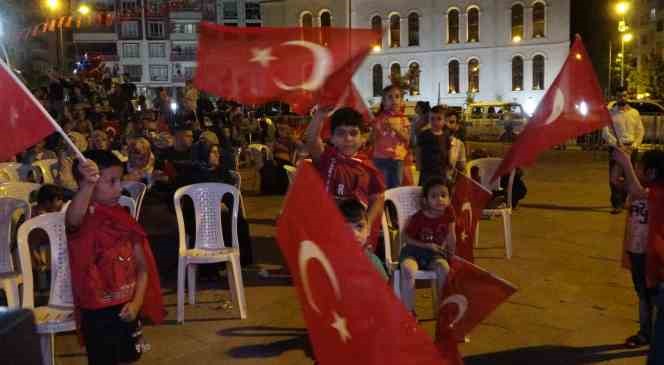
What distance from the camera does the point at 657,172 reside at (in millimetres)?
4520

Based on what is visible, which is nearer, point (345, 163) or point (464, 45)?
point (345, 163)

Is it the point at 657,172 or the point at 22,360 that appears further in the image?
the point at 657,172

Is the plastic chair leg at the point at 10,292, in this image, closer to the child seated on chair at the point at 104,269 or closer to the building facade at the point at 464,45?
the child seated on chair at the point at 104,269

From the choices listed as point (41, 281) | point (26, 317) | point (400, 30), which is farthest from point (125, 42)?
point (26, 317)

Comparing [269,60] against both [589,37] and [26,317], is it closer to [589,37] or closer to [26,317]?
Result: [26,317]

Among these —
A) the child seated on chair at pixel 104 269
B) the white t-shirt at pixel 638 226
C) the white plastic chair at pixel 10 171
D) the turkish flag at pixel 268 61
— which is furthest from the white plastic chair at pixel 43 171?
the white t-shirt at pixel 638 226

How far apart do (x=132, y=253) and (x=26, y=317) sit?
2.13 meters

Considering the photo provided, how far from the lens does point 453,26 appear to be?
48.2m

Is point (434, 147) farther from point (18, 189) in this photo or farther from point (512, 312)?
point (18, 189)

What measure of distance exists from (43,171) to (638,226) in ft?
22.0

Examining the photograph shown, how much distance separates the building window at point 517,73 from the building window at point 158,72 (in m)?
36.3

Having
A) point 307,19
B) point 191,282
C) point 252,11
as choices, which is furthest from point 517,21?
point 191,282

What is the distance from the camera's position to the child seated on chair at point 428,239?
16.0 ft

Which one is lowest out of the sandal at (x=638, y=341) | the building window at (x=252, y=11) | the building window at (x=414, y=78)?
the sandal at (x=638, y=341)
